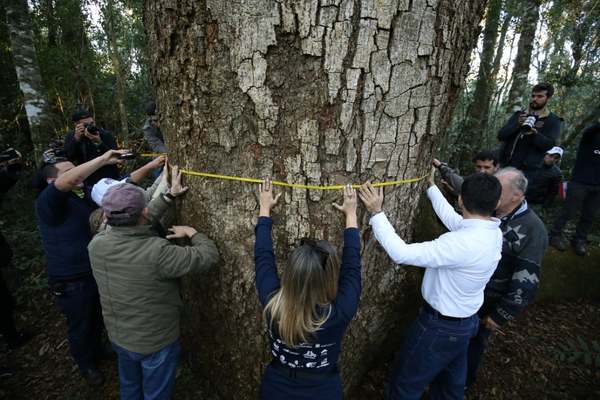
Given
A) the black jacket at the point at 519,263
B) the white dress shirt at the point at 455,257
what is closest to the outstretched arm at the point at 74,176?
the white dress shirt at the point at 455,257

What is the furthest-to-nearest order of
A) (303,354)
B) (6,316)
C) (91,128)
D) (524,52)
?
(524,52) → (91,128) → (6,316) → (303,354)

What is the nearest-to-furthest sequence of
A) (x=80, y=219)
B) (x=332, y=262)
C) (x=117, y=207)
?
(x=332, y=262) → (x=117, y=207) → (x=80, y=219)

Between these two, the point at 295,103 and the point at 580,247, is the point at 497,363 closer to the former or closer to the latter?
the point at 580,247

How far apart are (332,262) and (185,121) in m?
1.26

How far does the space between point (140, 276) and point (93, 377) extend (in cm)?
170

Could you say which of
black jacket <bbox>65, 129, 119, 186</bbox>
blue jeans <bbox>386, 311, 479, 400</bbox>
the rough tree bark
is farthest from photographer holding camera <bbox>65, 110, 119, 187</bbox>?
the rough tree bark

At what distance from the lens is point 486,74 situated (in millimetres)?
7324

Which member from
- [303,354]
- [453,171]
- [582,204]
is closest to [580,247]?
[582,204]

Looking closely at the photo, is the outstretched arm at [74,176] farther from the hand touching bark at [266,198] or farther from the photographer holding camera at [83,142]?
the photographer holding camera at [83,142]

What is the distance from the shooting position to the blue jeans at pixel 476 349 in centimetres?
261

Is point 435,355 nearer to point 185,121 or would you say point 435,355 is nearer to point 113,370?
point 185,121

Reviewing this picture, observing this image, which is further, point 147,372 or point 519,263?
point 519,263

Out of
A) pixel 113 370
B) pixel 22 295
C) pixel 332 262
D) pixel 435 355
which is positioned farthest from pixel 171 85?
pixel 22 295

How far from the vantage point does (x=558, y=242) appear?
4336 mm
